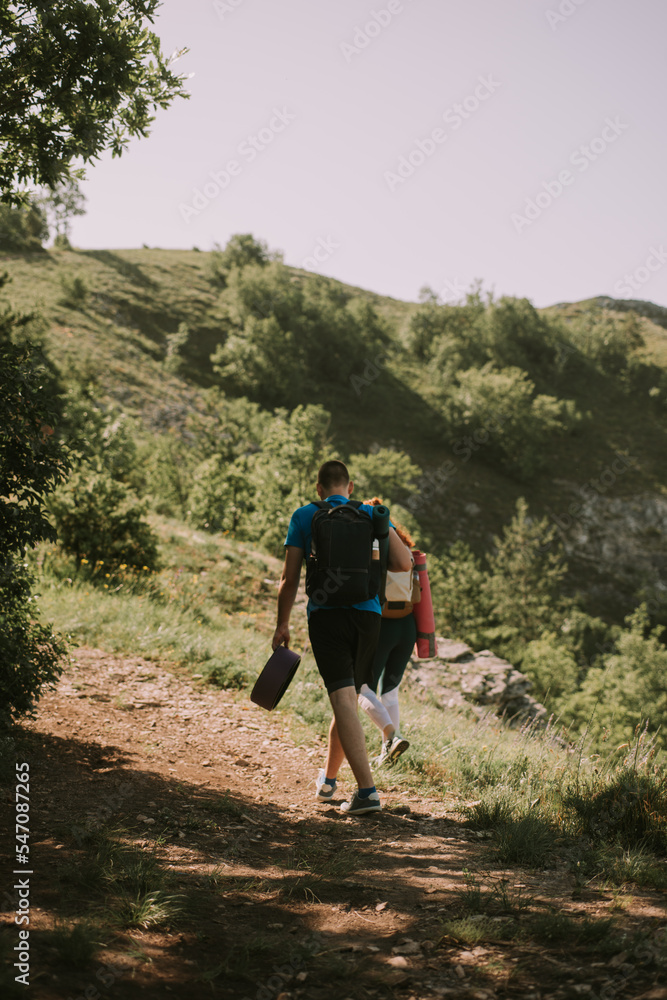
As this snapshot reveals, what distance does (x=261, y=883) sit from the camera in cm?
301

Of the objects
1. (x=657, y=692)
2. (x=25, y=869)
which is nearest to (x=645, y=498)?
(x=657, y=692)

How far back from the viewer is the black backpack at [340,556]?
3.70 metres

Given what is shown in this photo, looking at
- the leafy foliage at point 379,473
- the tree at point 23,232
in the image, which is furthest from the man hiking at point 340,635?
the tree at point 23,232

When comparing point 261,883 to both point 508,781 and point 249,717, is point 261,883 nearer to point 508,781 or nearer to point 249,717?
point 508,781

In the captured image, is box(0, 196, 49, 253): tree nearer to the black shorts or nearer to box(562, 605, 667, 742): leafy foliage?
box(562, 605, 667, 742): leafy foliage

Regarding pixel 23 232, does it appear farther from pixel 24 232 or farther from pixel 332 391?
pixel 332 391

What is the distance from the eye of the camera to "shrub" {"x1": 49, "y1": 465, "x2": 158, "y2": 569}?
32.9 ft

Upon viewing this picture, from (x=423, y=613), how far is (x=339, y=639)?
1.37 m

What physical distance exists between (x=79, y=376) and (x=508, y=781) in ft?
114

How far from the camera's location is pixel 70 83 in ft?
15.4

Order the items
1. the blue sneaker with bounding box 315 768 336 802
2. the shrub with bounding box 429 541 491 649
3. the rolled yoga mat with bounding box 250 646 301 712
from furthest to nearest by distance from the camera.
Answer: the shrub with bounding box 429 541 491 649
the blue sneaker with bounding box 315 768 336 802
the rolled yoga mat with bounding box 250 646 301 712

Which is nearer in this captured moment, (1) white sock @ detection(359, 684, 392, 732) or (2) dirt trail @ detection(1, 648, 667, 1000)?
(2) dirt trail @ detection(1, 648, 667, 1000)

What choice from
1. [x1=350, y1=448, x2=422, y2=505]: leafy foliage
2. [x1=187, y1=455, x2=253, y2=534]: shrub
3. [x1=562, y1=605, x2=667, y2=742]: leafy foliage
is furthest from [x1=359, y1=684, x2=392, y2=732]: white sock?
[x1=350, y1=448, x2=422, y2=505]: leafy foliage

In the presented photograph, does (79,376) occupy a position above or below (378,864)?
above
